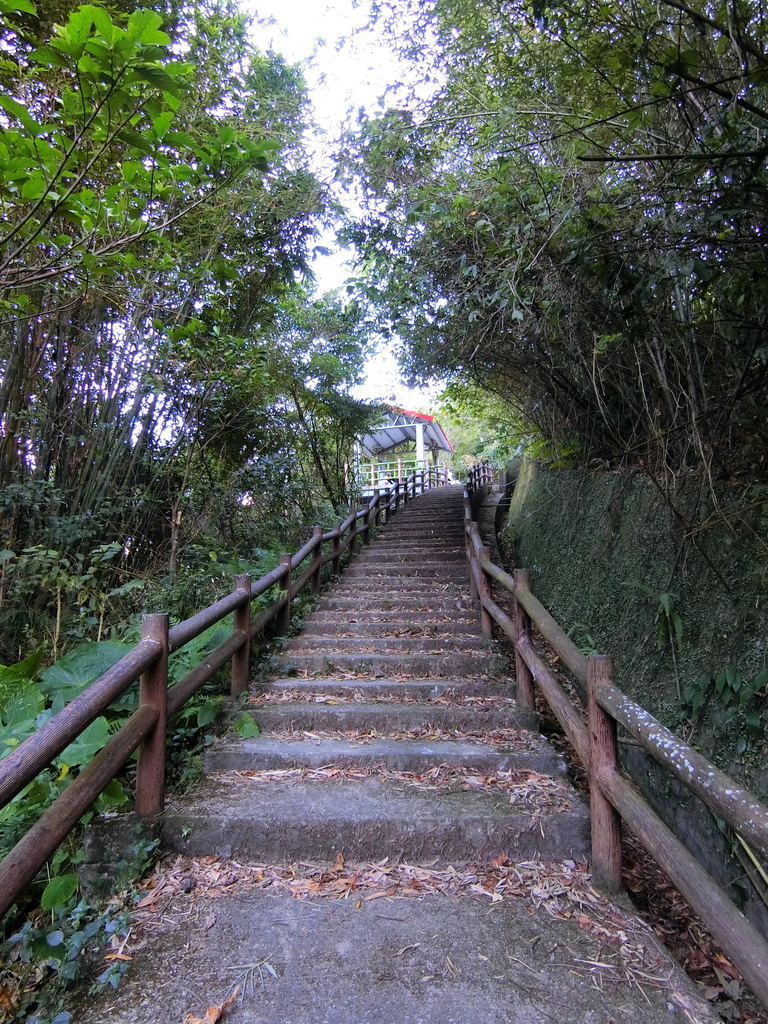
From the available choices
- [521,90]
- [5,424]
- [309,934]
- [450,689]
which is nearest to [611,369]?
[521,90]

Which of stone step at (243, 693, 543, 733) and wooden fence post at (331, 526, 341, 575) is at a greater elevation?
wooden fence post at (331, 526, 341, 575)

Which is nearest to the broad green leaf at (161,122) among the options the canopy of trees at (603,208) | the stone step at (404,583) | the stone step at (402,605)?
the canopy of trees at (603,208)

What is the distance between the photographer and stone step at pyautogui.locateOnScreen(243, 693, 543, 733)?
3.07 metres

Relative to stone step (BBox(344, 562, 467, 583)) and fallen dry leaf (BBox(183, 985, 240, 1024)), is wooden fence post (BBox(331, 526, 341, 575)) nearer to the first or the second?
stone step (BBox(344, 562, 467, 583))

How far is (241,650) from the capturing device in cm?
336

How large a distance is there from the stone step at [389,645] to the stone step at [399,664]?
0.58 ft

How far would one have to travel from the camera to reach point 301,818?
7.24ft

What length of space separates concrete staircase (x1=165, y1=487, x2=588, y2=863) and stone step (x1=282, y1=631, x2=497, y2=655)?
1 cm

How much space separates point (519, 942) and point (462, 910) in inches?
8.7

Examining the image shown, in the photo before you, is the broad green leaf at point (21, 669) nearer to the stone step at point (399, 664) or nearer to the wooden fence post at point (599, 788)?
the stone step at point (399, 664)

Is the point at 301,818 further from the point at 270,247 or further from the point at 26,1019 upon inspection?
the point at 270,247

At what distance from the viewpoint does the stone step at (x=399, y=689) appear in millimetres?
3459

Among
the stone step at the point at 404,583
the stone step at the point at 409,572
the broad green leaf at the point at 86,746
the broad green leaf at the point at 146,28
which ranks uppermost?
the broad green leaf at the point at 146,28

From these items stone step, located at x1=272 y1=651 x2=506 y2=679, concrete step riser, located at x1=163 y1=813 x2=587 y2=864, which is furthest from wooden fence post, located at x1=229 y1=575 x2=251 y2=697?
concrete step riser, located at x1=163 y1=813 x2=587 y2=864
